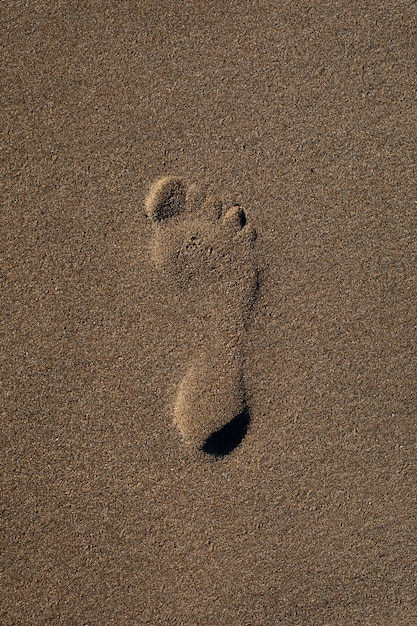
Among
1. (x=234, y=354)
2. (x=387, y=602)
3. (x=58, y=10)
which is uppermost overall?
(x=58, y=10)

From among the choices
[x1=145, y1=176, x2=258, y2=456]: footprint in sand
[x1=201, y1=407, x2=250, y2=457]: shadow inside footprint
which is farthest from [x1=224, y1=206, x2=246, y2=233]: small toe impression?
[x1=201, y1=407, x2=250, y2=457]: shadow inside footprint

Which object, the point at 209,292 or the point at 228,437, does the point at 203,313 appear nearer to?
the point at 209,292

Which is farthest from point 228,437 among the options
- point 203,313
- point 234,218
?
point 234,218

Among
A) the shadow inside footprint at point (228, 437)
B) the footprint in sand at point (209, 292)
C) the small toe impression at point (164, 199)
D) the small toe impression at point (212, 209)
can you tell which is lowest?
the shadow inside footprint at point (228, 437)

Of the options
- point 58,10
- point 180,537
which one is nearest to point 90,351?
point 180,537

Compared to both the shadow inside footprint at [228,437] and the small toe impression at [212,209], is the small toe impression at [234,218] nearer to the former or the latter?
the small toe impression at [212,209]

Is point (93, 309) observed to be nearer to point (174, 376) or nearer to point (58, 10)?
point (174, 376)

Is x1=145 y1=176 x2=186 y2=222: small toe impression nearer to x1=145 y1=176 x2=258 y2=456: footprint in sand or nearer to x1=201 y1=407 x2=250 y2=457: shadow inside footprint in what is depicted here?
x1=145 y1=176 x2=258 y2=456: footprint in sand

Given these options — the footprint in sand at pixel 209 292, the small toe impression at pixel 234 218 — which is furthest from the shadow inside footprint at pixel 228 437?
the small toe impression at pixel 234 218
